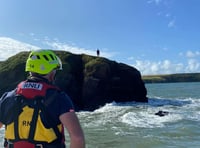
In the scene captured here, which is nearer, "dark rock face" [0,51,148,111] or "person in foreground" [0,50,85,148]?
"person in foreground" [0,50,85,148]

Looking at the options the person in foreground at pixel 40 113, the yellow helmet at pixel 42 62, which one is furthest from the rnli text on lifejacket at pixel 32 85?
the yellow helmet at pixel 42 62

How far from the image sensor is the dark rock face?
50562mm

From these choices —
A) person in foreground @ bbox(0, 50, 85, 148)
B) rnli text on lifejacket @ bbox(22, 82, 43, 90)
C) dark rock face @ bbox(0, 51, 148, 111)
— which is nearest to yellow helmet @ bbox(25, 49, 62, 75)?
person in foreground @ bbox(0, 50, 85, 148)

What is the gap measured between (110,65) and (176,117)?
24.0 meters

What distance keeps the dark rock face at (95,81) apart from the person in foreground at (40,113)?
43.5 meters

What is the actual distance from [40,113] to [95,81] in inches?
1840

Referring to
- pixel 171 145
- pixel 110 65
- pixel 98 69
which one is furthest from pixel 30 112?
pixel 110 65

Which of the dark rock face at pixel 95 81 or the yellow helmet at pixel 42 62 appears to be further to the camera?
the dark rock face at pixel 95 81

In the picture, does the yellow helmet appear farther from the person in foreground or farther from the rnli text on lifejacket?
the rnli text on lifejacket

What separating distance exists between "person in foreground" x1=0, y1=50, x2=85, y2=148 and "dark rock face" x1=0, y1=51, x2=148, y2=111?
143 ft

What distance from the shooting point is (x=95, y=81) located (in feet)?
167

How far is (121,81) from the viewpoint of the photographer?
55.2 m

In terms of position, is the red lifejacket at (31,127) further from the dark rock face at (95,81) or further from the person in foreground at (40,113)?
the dark rock face at (95,81)

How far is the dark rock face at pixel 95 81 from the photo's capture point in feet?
166
